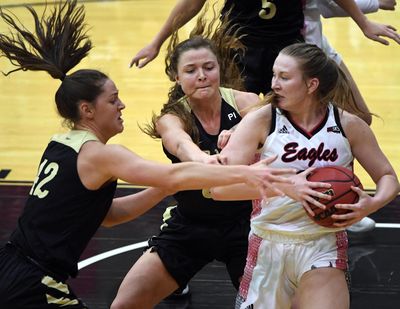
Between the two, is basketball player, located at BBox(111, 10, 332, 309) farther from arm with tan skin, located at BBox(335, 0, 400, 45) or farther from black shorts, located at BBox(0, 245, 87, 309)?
arm with tan skin, located at BBox(335, 0, 400, 45)

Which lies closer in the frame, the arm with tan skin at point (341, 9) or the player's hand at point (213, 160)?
the player's hand at point (213, 160)

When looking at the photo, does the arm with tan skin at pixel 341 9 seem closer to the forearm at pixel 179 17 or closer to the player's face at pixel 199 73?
the forearm at pixel 179 17

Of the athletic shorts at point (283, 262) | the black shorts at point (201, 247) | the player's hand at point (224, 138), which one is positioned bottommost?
the black shorts at point (201, 247)

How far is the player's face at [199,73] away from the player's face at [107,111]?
2.04ft

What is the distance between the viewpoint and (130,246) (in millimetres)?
6781

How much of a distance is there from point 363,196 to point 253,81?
7.88 feet

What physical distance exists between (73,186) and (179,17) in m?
2.24

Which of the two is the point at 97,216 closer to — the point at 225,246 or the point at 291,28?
the point at 225,246

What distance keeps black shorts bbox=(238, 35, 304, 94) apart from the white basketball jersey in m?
1.94

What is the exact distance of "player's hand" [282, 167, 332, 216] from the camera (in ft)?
13.8

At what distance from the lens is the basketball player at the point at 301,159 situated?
178 inches

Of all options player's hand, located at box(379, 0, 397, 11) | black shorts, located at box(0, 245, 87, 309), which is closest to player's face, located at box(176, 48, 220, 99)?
black shorts, located at box(0, 245, 87, 309)

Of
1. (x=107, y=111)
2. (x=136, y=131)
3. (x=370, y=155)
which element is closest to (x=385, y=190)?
(x=370, y=155)

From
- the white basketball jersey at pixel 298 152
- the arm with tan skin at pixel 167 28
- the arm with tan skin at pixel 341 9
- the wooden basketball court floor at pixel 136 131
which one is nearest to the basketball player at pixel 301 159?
the white basketball jersey at pixel 298 152
